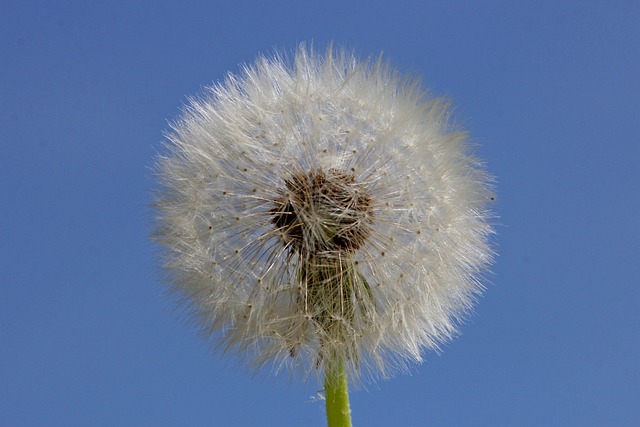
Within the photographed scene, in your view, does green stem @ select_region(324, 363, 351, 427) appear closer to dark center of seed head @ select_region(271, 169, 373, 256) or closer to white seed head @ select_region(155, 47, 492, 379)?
white seed head @ select_region(155, 47, 492, 379)

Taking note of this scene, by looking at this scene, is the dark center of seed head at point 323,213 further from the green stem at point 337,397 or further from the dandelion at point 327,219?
the green stem at point 337,397

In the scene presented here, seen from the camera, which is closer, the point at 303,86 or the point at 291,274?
the point at 291,274

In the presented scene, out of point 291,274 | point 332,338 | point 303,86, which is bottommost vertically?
point 332,338

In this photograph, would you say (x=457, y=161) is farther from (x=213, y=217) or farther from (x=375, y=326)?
(x=213, y=217)

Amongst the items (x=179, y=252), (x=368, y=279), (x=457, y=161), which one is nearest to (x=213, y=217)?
(x=179, y=252)

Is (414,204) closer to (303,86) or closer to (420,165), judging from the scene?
(420,165)

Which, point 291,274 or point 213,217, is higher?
point 213,217

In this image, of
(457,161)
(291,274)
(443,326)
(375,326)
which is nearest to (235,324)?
(291,274)
